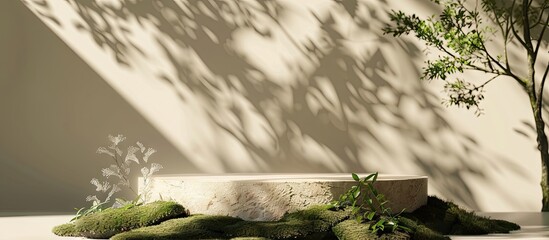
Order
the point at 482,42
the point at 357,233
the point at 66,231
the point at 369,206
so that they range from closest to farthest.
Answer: the point at 357,233 → the point at 369,206 → the point at 66,231 → the point at 482,42

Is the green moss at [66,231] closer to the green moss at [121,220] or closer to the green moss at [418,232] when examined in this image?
the green moss at [121,220]

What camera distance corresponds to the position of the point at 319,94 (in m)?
8.14

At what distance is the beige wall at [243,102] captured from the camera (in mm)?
8070

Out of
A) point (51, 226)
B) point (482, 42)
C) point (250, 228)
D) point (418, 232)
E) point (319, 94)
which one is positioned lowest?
point (418, 232)

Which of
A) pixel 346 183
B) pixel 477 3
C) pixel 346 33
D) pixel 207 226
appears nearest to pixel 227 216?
pixel 207 226

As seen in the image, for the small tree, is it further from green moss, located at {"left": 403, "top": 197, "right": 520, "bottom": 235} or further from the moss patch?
the moss patch

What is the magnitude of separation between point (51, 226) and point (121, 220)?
3.57ft

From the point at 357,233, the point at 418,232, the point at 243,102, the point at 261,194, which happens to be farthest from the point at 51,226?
the point at 418,232

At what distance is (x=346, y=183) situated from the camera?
591 centimetres

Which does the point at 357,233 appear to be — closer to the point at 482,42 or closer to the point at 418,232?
the point at 418,232

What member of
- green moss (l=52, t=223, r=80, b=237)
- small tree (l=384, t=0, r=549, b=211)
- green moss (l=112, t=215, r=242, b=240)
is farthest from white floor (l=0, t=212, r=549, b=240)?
green moss (l=112, t=215, r=242, b=240)

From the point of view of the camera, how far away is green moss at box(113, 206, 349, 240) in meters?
5.29

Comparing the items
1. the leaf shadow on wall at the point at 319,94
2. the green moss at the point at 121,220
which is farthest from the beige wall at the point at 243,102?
the green moss at the point at 121,220

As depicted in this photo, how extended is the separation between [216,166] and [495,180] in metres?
2.43
